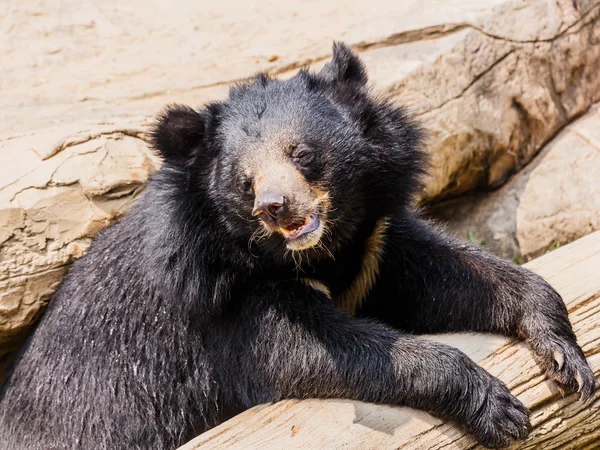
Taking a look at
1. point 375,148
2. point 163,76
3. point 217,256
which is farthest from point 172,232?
point 163,76

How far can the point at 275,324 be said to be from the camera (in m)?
4.09

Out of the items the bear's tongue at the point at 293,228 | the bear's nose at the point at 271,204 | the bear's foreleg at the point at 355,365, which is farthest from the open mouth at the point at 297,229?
the bear's foreleg at the point at 355,365

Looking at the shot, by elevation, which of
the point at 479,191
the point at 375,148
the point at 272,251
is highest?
the point at 375,148

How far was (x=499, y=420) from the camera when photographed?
3.80m

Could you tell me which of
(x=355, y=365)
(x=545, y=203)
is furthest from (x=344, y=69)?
(x=545, y=203)

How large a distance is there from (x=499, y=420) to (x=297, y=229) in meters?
1.23

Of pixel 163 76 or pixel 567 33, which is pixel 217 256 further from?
pixel 567 33

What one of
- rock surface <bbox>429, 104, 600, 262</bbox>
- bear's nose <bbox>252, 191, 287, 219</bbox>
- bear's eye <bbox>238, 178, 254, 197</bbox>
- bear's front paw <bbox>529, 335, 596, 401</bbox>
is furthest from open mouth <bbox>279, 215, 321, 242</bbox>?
rock surface <bbox>429, 104, 600, 262</bbox>

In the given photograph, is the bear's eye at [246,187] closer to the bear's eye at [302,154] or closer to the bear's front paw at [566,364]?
the bear's eye at [302,154]

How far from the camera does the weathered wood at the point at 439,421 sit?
12.2 ft

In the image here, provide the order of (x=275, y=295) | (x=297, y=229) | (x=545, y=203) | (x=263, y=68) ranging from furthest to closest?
(x=545, y=203), (x=263, y=68), (x=275, y=295), (x=297, y=229)

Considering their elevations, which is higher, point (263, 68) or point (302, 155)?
point (302, 155)

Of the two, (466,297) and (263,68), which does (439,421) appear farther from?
(263,68)

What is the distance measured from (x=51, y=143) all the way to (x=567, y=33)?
4.00 meters
